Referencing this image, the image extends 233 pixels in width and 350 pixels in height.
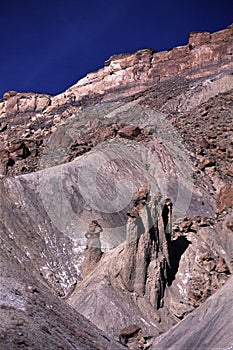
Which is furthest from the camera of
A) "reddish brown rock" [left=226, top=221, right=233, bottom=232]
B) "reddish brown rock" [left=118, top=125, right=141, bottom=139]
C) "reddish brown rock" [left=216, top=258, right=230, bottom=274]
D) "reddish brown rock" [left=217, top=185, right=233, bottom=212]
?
"reddish brown rock" [left=118, top=125, right=141, bottom=139]

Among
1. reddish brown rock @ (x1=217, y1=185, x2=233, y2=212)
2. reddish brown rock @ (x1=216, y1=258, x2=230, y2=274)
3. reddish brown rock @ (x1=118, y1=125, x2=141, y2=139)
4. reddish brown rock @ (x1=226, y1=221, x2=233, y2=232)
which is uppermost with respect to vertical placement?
reddish brown rock @ (x1=118, y1=125, x2=141, y2=139)

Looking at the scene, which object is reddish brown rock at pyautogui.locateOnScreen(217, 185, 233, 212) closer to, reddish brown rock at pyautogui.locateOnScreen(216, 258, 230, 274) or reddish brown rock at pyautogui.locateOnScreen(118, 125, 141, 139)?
reddish brown rock at pyautogui.locateOnScreen(216, 258, 230, 274)

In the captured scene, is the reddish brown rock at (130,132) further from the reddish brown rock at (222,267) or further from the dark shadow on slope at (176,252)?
the reddish brown rock at (222,267)

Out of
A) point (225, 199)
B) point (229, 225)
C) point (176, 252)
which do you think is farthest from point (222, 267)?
point (225, 199)

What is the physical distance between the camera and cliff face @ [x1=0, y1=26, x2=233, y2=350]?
24672 millimetres

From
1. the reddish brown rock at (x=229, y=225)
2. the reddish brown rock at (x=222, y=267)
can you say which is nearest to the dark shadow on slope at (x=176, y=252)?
the reddish brown rock at (x=222, y=267)

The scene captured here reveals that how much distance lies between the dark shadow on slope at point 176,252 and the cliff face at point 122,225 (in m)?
0.07

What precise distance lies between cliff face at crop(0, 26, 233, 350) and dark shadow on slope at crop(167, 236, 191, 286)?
0.23ft

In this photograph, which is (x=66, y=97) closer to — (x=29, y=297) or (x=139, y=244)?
(x=139, y=244)

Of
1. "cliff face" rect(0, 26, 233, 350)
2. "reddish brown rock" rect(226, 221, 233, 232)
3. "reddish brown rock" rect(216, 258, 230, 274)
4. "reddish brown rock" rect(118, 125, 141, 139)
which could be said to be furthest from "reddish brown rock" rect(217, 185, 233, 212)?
"reddish brown rock" rect(118, 125, 141, 139)

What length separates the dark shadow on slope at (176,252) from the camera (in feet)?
93.5

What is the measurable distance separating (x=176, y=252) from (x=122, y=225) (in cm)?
589

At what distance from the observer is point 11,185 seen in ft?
116

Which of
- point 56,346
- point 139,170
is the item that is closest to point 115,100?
point 139,170
